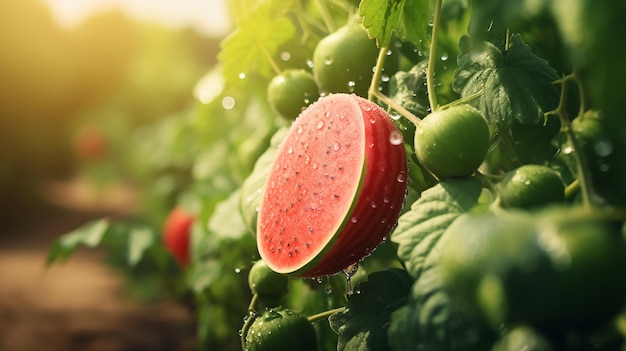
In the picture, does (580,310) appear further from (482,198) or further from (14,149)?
(14,149)

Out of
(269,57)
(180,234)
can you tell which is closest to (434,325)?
(269,57)

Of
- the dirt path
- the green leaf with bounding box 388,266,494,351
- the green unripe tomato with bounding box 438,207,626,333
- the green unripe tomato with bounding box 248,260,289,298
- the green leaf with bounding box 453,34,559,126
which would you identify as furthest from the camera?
the dirt path

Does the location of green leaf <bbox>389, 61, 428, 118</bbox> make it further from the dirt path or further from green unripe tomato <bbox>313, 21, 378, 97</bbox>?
the dirt path

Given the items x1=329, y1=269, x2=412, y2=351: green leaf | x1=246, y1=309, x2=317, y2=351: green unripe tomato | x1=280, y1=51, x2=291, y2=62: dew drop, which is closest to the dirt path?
x1=280, y1=51, x2=291, y2=62: dew drop

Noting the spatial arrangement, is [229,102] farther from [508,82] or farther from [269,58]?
[508,82]

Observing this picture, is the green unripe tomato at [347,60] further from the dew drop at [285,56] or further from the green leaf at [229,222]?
the green leaf at [229,222]

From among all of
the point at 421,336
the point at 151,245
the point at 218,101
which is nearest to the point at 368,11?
the point at 421,336

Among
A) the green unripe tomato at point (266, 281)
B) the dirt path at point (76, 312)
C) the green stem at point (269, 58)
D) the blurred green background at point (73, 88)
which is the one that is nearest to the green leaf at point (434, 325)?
the green unripe tomato at point (266, 281)
